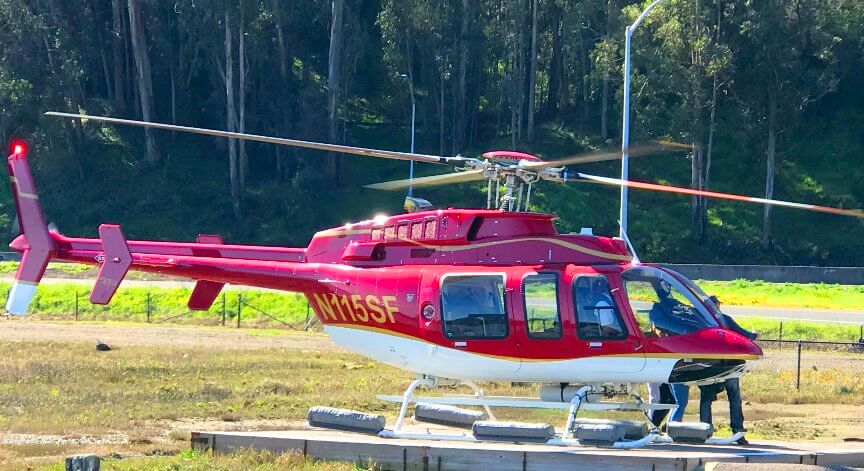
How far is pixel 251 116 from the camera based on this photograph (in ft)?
221

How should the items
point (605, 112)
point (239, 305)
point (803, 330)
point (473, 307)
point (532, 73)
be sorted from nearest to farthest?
point (473, 307) → point (803, 330) → point (239, 305) → point (605, 112) → point (532, 73)

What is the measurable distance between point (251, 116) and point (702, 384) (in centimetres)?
5353

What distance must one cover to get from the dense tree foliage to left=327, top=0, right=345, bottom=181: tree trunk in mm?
123

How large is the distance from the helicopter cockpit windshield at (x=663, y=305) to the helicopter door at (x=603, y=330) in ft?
0.70

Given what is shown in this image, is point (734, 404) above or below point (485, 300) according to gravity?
below

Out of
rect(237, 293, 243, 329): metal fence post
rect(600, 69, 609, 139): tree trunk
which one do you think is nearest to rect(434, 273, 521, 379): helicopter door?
rect(237, 293, 243, 329): metal fence post

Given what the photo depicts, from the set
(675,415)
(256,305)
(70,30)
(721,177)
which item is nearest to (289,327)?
(256,305)

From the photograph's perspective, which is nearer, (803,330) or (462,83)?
(803,330)

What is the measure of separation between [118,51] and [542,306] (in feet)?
189

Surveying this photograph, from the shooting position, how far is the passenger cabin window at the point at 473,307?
16594 millimetres

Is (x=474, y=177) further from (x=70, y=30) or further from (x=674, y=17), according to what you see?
(x=70, y=30)

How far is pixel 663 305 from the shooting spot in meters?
16.1

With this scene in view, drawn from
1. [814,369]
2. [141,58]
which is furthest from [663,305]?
[141,58]

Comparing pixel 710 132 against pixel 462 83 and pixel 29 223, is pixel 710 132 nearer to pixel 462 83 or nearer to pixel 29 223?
pixel 462 83
